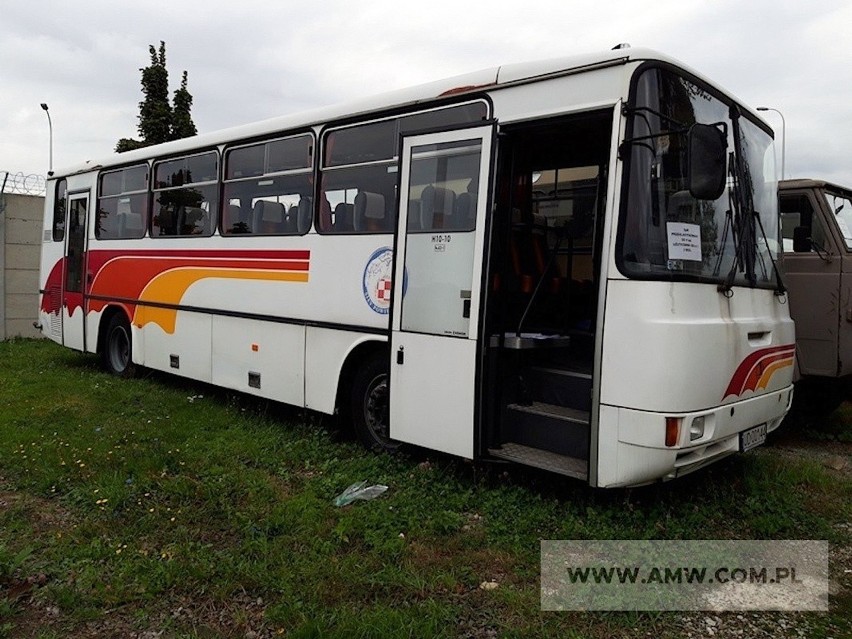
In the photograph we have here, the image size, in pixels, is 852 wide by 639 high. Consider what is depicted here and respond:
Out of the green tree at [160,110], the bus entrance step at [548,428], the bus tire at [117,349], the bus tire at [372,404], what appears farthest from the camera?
the green tree at [160,110]

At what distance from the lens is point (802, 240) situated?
6930 mm

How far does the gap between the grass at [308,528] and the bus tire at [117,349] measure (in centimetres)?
273

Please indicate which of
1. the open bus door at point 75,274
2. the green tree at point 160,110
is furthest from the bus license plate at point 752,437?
the green tree at point 160,110

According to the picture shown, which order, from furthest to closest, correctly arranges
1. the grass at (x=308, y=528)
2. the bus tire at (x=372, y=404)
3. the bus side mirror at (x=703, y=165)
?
the bus tire at (x=372, y=404), the bus side mirror at (x=703, y=165), the grass at (x=308, y=528)

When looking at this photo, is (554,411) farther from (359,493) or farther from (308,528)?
(308,528)

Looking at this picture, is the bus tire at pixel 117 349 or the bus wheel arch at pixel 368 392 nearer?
the bus wheel arch at pixel 368 392

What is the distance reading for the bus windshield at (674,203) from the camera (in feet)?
14.1

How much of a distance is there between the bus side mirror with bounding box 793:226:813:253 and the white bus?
1.65 metres

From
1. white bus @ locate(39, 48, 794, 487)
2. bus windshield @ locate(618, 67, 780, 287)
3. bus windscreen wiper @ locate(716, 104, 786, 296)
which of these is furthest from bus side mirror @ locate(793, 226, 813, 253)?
bus windshield @ locate(618, 67, 780, 287)

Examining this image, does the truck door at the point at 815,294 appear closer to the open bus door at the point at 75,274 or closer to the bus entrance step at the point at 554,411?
the bus entrance step at the point at 554,411

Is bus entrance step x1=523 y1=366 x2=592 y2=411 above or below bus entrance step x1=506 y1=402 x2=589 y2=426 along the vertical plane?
above

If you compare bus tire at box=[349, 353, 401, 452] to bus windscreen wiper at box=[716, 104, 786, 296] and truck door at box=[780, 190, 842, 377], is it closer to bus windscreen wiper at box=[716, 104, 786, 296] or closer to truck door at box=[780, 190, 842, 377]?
bus windscreen wiper at box=[716, 104, 786, 296]

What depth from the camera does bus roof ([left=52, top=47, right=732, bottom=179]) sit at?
175 inches

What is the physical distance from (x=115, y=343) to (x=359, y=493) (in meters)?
6.27
